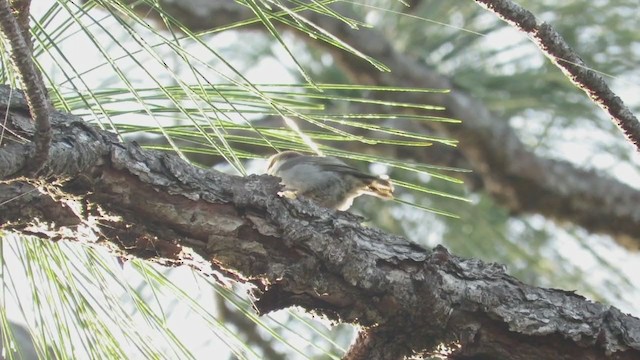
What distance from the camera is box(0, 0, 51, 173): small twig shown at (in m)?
0.89

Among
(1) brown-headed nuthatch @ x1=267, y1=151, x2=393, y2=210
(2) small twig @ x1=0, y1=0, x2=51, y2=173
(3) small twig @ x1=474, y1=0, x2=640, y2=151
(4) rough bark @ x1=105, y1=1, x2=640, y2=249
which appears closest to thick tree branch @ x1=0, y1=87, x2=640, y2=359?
(2) small twig @ x1=0, y1=0, x2=51, y2=173

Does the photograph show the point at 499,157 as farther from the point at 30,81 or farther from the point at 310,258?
the point at 30,81

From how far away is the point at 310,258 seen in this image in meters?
1.17

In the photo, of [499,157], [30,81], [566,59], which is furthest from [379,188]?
[499,157]

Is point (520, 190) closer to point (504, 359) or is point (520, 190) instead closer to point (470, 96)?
point (470, 96)

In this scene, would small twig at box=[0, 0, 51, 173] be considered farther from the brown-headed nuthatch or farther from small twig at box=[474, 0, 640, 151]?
the brown-headed nuthatch

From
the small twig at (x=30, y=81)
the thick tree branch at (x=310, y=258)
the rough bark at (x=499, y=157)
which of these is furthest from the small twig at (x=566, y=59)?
the rough bark at (x=499, y=157)

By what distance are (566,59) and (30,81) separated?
615 millimetres

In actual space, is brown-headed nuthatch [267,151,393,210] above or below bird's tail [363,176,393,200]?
below

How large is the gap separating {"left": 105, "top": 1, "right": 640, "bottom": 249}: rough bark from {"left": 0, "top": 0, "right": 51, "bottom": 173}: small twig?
1.90 meters

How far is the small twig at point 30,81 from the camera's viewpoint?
2.92 ft

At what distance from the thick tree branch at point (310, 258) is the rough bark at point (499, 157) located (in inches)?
65.1

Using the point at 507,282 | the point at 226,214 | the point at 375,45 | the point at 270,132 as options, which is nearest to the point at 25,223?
the point at 226,214

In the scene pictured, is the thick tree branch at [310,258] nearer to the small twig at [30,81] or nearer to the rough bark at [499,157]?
the small twig at [30,81]
